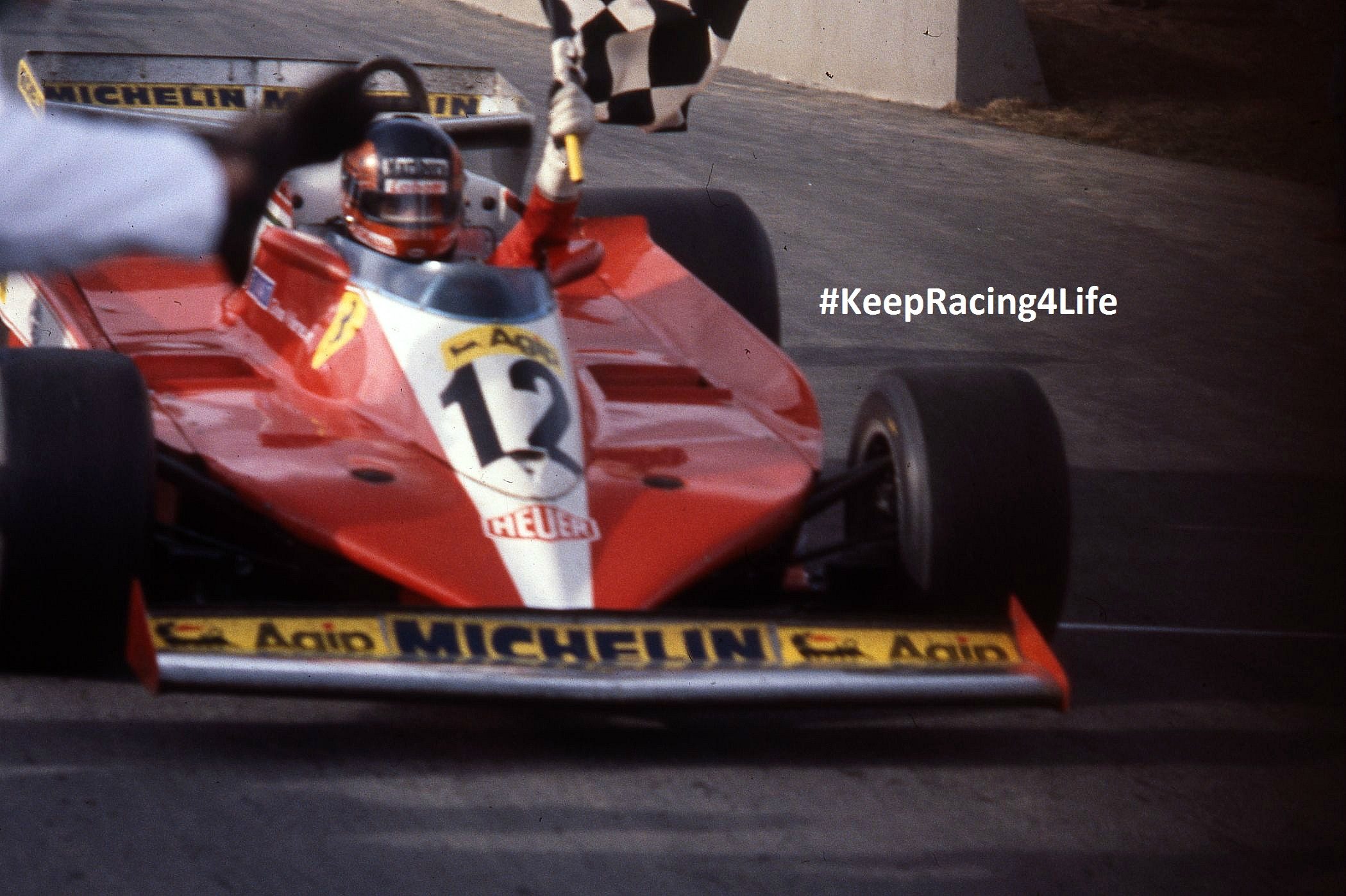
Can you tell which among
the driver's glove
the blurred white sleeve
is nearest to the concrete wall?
the driver's glove

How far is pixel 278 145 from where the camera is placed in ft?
5.35

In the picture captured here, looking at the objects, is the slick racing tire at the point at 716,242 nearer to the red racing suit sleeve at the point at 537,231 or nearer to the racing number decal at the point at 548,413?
the red racing suit sleeve at the point at 537,231

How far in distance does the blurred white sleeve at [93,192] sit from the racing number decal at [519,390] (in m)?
2.52

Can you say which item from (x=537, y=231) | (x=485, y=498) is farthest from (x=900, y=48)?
(x=485, y=498)

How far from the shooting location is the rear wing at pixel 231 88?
699 centimetres

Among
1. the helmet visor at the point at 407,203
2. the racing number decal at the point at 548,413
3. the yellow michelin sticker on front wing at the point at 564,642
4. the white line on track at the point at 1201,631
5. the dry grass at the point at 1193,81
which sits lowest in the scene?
the dry grass at the point at 1193,81

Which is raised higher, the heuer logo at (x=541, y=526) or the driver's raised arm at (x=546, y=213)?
the driver's raised arm at (x=546, y=213)

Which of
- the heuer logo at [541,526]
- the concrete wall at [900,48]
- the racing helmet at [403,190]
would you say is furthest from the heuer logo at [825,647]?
the concrete wall at [900,48]

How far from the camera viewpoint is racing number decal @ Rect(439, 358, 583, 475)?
13.2ft

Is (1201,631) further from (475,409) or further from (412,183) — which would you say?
(412,183)

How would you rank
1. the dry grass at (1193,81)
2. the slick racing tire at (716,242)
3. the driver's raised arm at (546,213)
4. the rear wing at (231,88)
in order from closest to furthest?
the driver's raised arm at (546,213) < the slick racing tire at (716,242) < the rear wing at (231,88) < the dry grass at (1193,81)

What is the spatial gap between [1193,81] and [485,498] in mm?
14275

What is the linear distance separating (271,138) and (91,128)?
0.67 feet

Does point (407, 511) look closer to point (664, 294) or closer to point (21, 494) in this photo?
point (21, 494)
